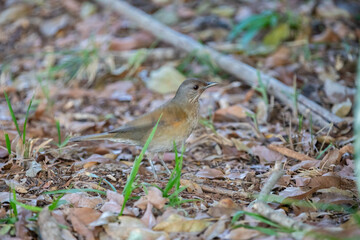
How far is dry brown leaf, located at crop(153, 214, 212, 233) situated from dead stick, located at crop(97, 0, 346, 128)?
2682 millimetres

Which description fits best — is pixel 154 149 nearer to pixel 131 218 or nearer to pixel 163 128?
pixel 163 128

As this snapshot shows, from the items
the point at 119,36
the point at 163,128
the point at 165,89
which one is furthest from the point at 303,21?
the point at 163,128

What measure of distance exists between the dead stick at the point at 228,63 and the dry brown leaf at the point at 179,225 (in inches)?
106

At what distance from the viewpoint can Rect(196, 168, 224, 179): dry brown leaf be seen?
14.5 feet

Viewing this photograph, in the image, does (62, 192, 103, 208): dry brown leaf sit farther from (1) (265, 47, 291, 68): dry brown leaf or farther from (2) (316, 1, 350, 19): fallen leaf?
(2) (316, 1, 350, 19): fallen leaf

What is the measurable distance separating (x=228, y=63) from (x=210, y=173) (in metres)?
3.18

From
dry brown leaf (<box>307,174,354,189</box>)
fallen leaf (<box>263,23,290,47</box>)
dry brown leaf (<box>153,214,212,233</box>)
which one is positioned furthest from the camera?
fallen leaf (<box>263,23,290,47</box>)

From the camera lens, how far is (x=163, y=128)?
15.8 feet

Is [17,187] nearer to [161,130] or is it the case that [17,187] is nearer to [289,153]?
[161,130]

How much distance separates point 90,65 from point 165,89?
55.2 inches

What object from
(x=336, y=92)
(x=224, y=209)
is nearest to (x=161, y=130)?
(x=224, y=209)

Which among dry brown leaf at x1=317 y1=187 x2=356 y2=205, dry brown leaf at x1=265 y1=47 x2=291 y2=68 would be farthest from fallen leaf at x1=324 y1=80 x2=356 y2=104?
dry brown leaf at x1=317 y1=187 x2=356 y2=205

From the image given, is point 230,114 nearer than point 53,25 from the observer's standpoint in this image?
Yes

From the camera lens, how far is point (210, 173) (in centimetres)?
450
